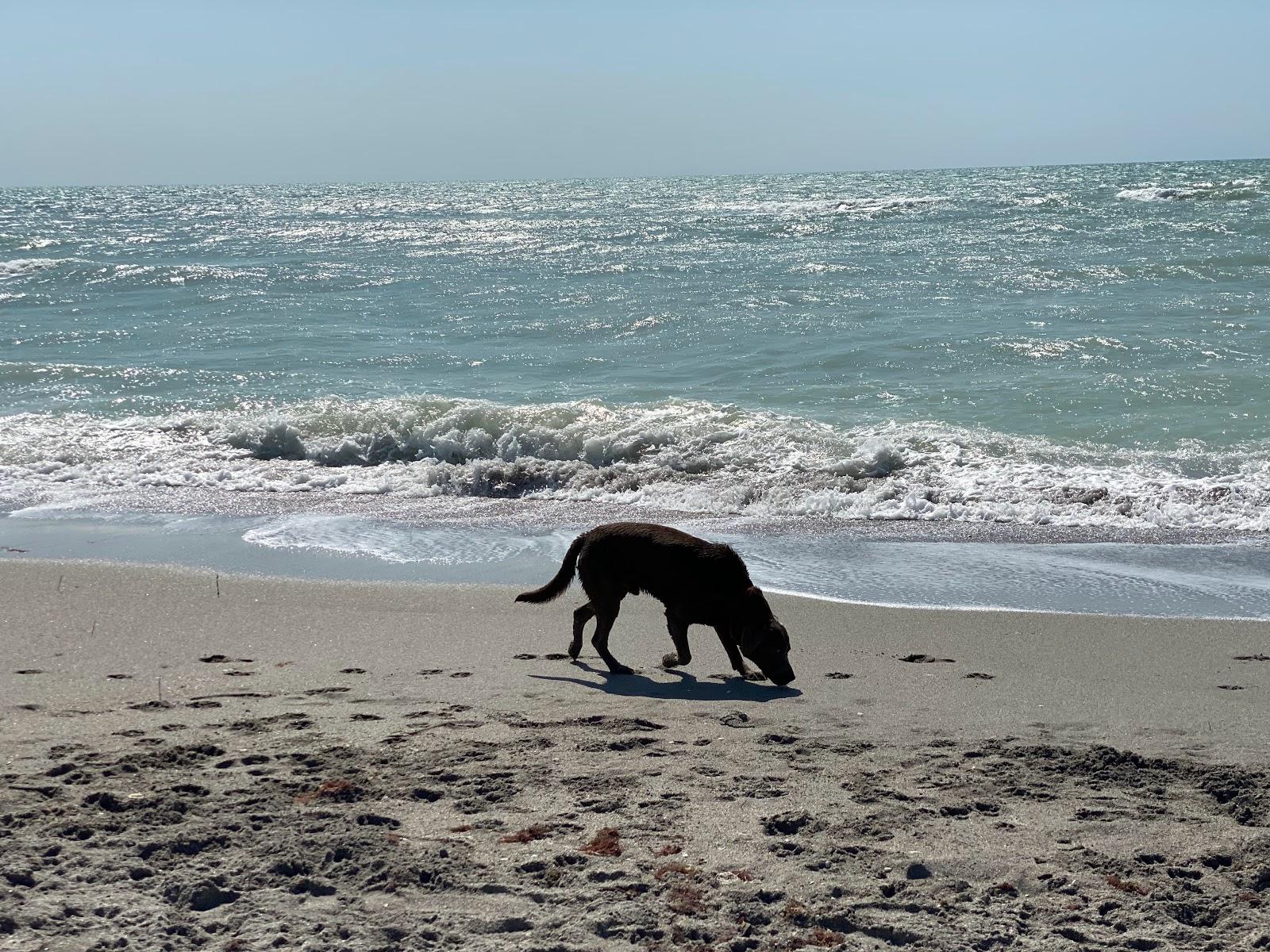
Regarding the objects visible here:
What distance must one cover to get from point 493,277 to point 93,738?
24.0 metres

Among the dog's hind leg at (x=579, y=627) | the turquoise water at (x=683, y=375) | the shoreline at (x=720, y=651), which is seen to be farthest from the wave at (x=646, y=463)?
the dog's hind leg at (x=579, y=627)

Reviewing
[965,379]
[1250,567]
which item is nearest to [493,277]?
[965,379]

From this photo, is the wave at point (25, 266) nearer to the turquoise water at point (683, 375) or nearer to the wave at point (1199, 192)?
the turquoise water at point (683, 375)

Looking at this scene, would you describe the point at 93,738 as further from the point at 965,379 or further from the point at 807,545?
the point at 965,379

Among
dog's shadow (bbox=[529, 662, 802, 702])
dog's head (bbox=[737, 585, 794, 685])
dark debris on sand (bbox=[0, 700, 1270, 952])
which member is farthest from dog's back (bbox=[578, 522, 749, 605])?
dark debris on sand (bbox=[0, 700, 1270, 952])

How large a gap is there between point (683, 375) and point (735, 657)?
1082cm

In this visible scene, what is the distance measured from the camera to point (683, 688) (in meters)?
6.02

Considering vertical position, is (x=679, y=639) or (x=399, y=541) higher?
(x=679, y=639)

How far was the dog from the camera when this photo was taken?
6.06m

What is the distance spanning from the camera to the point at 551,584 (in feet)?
21.4

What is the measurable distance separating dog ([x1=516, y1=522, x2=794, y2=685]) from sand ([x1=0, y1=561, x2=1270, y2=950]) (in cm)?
16

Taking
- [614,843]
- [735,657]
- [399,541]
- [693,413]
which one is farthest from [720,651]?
[693,413]

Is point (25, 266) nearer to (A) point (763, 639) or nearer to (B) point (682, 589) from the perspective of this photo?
(B) point (682, 589)

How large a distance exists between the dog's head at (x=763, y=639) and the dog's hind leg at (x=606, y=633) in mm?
613
